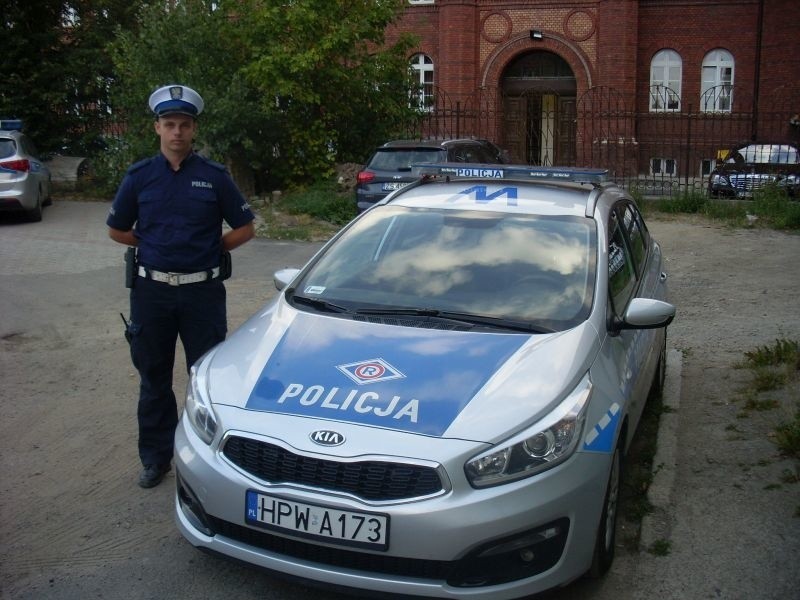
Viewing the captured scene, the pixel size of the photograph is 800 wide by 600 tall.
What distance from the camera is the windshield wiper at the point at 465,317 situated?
13.4 ft

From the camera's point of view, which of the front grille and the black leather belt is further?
the black leather belt

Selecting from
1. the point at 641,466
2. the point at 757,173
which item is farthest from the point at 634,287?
the point at 757,173

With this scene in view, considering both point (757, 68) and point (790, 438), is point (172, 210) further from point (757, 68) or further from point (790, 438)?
point (757, 68)

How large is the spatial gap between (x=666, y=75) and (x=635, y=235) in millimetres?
25832

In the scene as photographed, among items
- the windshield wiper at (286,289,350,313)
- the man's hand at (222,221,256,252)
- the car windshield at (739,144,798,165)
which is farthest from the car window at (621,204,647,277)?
the car windshield at (739,144,798,165)

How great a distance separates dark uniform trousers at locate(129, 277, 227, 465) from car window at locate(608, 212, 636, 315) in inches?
80.0

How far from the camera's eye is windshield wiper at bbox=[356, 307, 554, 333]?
161 inches

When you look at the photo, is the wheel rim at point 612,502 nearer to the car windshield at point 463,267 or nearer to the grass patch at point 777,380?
the car windshield at point 463,267

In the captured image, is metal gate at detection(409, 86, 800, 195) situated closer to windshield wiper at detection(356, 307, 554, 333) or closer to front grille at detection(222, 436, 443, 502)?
windshield wiper at detection(356, 307, 554, 333)

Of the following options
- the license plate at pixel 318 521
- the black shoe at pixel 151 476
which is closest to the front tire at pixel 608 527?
the license plate at pixel 318 521

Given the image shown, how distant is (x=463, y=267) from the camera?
4.60m

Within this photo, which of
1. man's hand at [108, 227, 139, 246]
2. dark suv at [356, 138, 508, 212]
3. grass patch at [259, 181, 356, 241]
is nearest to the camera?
man's hand at [108, 227, 139, 246]

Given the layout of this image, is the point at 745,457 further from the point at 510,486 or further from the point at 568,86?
the point at 568,86

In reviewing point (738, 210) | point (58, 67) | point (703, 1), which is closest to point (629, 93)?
point (703, 1)
